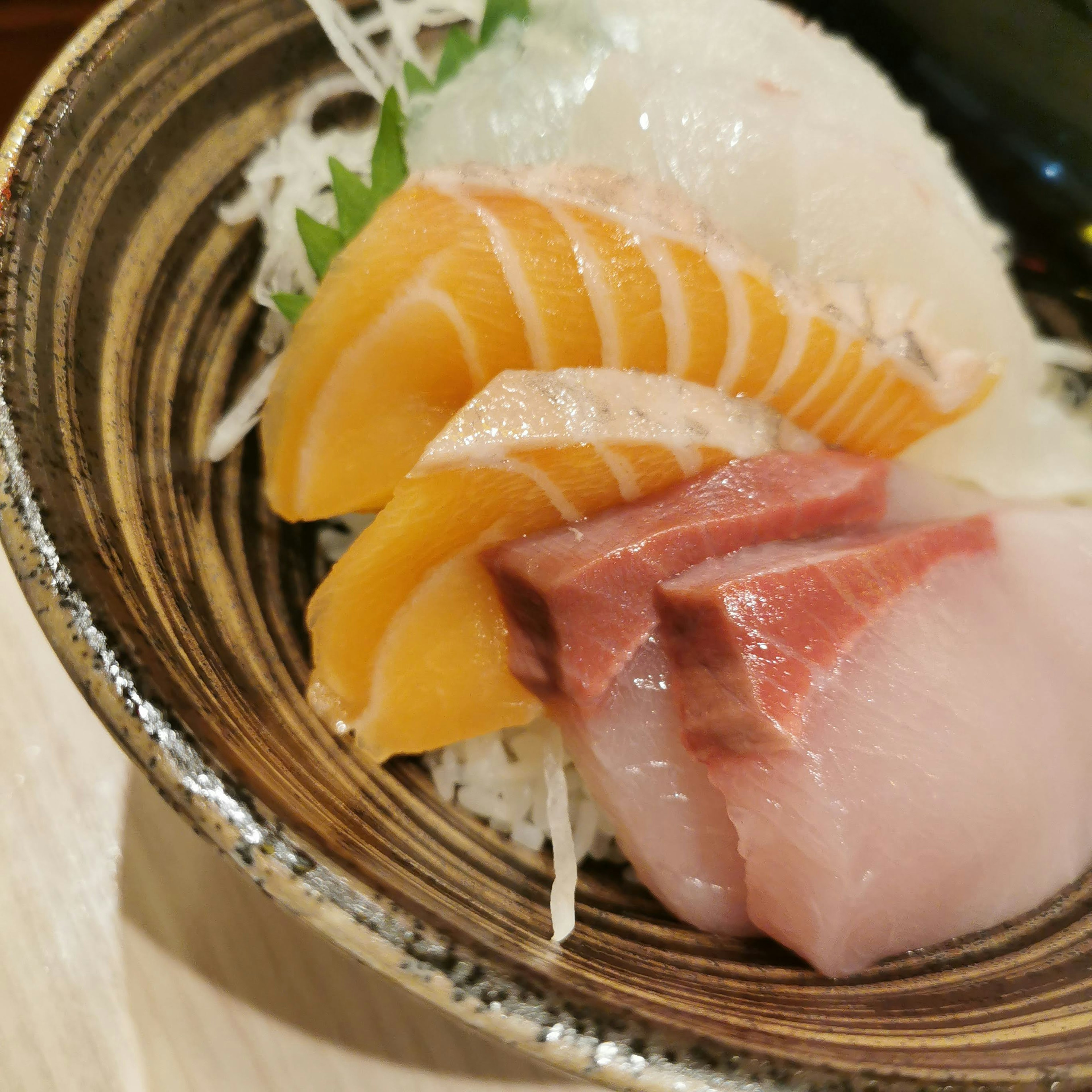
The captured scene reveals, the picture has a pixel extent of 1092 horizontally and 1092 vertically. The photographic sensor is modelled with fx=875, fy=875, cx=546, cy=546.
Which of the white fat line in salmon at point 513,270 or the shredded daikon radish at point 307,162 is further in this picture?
the shredded daikon radish at point 307,162

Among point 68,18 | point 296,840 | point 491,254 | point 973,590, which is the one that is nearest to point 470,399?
point 491,254

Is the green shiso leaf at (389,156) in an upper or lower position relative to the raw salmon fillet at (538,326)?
upper

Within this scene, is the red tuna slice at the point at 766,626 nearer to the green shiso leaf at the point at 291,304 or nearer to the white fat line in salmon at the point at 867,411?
the white fat line in salmon at the point at 867,411

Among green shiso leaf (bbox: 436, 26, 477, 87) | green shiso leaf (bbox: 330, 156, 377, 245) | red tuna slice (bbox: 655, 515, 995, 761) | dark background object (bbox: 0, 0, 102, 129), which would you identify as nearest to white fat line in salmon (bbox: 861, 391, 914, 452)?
red tuna slice (bbox: 655, 515, 995, 761)

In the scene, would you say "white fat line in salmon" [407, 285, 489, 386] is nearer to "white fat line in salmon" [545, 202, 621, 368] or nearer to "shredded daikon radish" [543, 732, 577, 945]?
"white fat line in salmon" [545, 202, 621, 368]

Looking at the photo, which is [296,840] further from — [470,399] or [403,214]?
[403,214]

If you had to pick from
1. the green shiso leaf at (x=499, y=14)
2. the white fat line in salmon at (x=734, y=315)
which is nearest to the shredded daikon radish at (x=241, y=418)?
the white fat line in salmon at (x=734, y=315)
